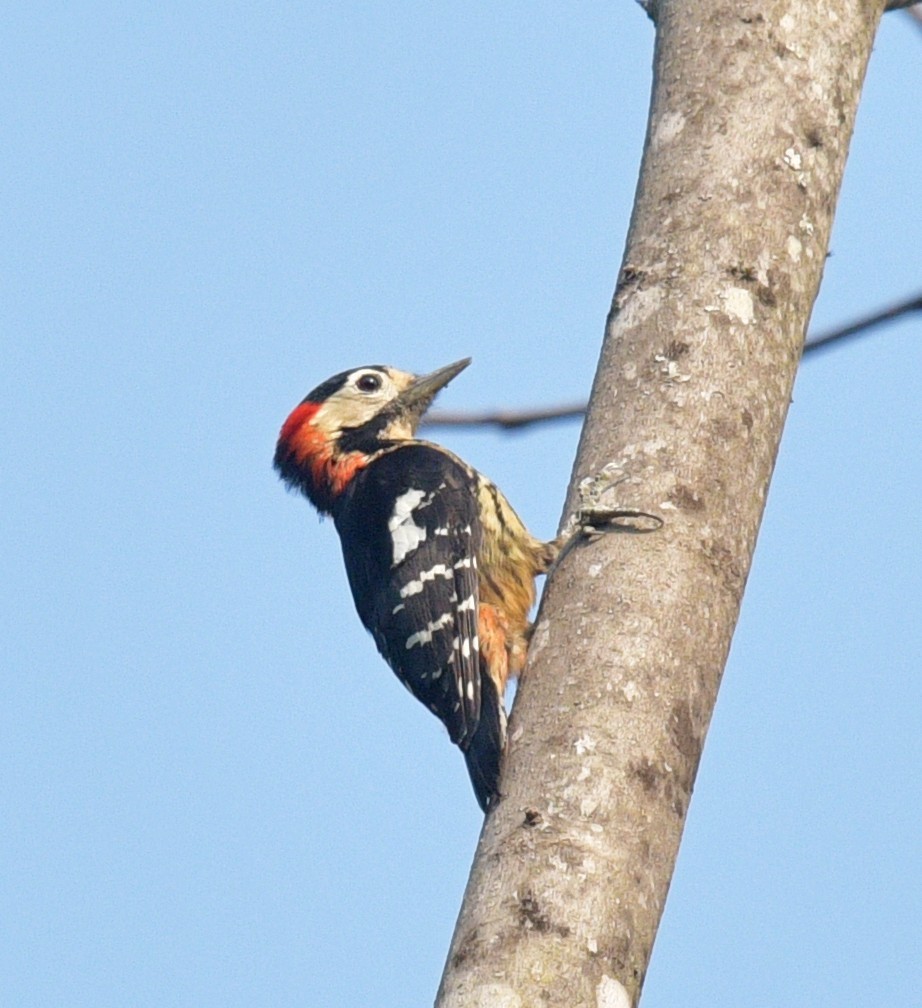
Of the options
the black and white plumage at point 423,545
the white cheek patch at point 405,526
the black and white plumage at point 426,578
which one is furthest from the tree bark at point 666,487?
the white cheek patch at point 405,526

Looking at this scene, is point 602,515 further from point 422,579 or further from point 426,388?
point 426,388

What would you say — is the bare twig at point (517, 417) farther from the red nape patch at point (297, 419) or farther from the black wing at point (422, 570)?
the red nape patch at point (297, 419)

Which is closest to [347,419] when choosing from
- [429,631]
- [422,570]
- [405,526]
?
[405,526]

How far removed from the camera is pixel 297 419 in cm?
602

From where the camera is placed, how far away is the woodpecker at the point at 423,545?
14.3 feet

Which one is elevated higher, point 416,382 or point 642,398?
point 416,382

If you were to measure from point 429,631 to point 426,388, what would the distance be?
1627 mm

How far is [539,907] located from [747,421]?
1.17 meters

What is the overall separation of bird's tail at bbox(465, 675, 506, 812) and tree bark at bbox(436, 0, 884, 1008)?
359mm

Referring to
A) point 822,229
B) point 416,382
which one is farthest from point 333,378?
point 822,229

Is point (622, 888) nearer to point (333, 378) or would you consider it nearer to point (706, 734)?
point (706, 734)

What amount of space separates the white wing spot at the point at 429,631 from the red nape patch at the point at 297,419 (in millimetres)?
1586

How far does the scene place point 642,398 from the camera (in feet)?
11.1

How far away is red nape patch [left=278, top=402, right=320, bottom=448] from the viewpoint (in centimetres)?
599
